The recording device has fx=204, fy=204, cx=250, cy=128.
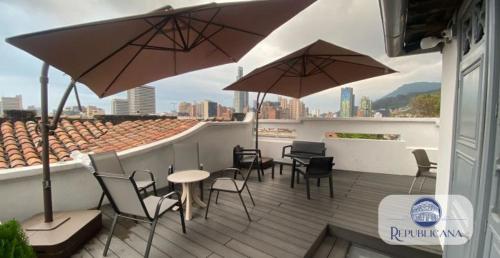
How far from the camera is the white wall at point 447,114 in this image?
83.0 inches

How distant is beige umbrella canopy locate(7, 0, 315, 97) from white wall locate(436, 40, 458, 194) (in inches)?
65.5

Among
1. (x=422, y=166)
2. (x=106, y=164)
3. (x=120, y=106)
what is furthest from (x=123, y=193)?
(x=120, y=106)

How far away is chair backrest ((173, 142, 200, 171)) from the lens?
3756mm

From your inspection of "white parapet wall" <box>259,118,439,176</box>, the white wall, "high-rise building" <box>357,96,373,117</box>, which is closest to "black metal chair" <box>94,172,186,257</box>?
the white wall

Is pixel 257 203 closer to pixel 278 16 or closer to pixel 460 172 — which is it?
pixel 460 172

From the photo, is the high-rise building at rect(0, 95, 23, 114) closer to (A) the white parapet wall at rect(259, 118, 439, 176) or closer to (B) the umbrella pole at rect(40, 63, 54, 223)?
(B) the umbrella pole at rect(40, 63, 54, 223)

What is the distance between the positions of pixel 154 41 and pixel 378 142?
5174 millimetres

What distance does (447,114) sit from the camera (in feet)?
7.47

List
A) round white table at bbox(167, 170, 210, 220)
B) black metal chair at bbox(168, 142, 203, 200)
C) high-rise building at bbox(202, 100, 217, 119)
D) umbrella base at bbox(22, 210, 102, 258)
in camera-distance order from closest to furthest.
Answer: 1. umbrella base at bbox(22, 210, 102, 258)
2. round white table at bbox(167, 170, 210, 220)
3. black metal chair at bbox(168, 142, 203, 200)
4. high-rise building at bbox(202, 100, 217, 119)

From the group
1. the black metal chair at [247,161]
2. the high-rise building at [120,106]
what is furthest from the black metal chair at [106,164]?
the high-rise building at [120,106]

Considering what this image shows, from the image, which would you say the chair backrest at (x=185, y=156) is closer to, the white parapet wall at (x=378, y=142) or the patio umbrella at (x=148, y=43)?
the patio umbrella at (x=148, y=43)

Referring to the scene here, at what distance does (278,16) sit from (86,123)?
5078mm

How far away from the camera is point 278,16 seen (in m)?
2.11

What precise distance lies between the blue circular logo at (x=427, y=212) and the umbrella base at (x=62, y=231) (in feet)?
12.6
